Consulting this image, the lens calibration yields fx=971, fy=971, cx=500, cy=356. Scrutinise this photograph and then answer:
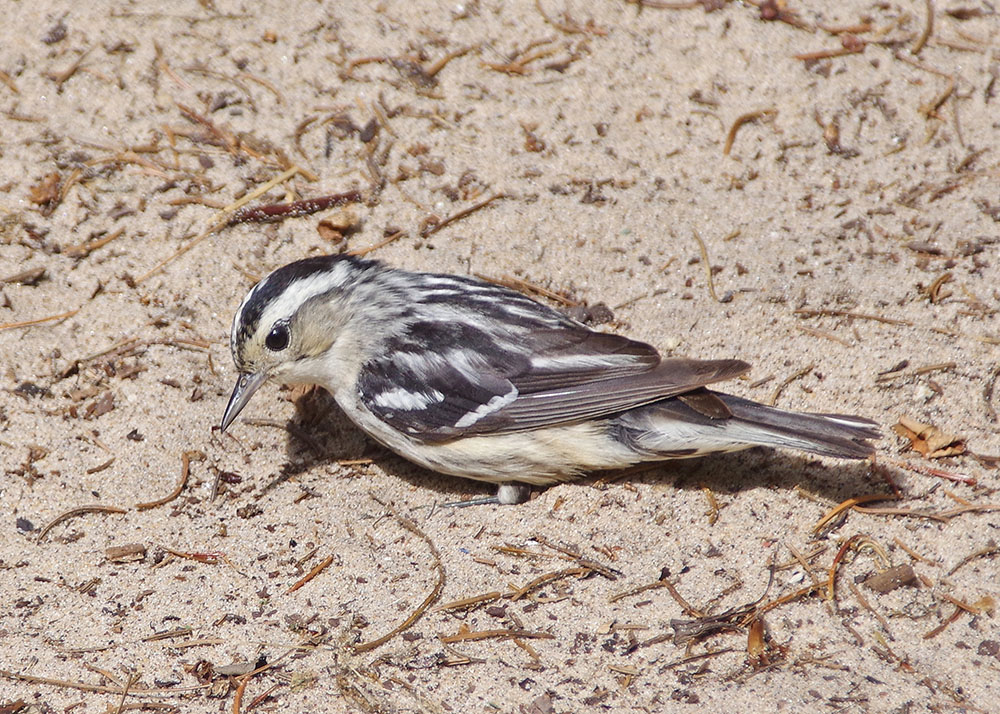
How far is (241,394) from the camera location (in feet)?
17.4

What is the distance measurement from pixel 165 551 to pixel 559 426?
84.3 inches

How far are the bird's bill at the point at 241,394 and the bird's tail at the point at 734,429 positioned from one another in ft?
6.50

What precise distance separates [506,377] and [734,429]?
3.91ft

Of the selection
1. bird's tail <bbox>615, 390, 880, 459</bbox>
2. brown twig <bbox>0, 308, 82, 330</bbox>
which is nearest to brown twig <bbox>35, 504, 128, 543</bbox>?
brown twig <bbox>0, 308, 82, 330</bbox>

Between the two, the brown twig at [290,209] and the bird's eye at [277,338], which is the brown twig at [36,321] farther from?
the bird's eye at [277,338]

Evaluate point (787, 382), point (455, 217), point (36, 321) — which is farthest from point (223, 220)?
point (787, 382)

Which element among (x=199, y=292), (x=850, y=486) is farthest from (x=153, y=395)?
(x=850, y=486)

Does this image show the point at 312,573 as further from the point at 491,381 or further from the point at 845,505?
the point at 845,505

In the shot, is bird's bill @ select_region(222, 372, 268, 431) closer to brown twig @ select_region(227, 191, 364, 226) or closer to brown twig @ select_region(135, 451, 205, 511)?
brown twig @ select_region(135, 451, 205, 511)

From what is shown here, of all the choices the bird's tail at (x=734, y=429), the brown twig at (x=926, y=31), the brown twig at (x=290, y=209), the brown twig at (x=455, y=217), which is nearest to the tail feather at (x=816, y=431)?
the bird's tail at (x=734, y=429)

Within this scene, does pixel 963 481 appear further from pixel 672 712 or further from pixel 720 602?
pixel 672 712

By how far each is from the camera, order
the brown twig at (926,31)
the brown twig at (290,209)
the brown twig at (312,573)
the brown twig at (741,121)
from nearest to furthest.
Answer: the brown twig at (312,573), the brown twig at (290,209), the brown twig at (741,121), the brown twig at (926,31)

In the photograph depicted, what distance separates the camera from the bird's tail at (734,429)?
185 inches

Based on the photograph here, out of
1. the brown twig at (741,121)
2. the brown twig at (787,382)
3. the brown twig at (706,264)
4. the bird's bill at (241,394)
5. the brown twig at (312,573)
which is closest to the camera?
the brown twig at (312,573)
